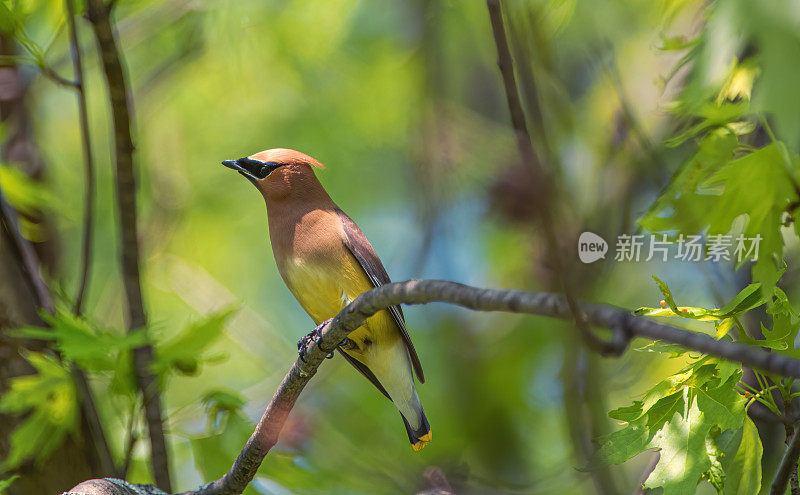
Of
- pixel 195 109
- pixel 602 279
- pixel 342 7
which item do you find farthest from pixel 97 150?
pixel 602 279

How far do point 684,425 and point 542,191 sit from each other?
4.28 feet

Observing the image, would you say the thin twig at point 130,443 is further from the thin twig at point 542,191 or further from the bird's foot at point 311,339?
the thin twig at point 542,191

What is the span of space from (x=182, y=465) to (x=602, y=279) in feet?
10.4

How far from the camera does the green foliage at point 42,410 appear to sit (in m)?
3.97

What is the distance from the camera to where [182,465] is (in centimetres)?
552

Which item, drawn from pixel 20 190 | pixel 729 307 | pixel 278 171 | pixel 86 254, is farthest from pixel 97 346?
pixel 729 307

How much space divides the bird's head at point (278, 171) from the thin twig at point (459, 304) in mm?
1220

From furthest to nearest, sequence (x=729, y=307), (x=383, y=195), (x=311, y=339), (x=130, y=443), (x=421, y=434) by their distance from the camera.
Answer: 1. (x=383, y=195)
2. (x=421, y=434)
3. (x=130, y=443)
4. (x=311, y=339)
5. (x=729, y=307)

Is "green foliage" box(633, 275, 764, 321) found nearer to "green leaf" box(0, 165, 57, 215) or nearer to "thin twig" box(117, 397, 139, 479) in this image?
"thin twig" box(117, 397, 139, 479)

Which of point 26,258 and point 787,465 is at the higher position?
point 26,258

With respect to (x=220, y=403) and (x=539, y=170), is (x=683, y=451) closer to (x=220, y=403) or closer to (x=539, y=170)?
(x=539, y=170)

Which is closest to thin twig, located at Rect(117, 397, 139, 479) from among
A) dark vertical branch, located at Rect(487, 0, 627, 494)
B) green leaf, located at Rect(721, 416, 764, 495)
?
dark vertical branch, located at Rect(487, 0, 627, 494)

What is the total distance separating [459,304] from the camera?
174 cm

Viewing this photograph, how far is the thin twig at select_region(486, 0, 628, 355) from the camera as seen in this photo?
4.61ft
